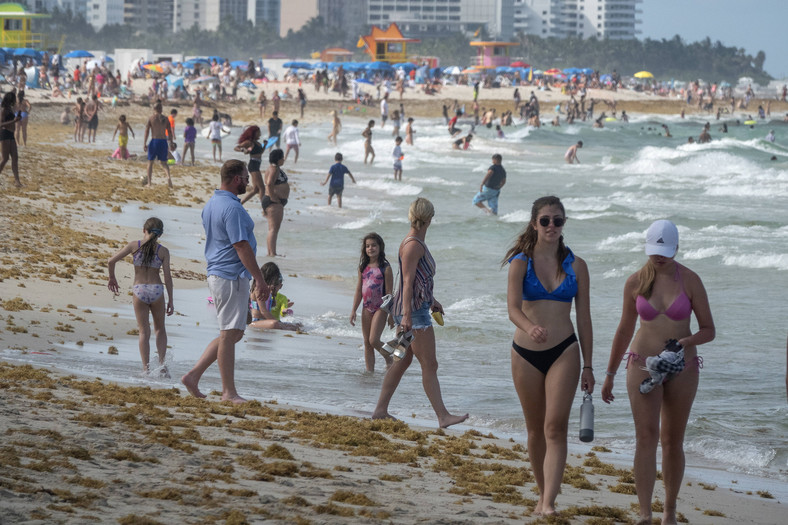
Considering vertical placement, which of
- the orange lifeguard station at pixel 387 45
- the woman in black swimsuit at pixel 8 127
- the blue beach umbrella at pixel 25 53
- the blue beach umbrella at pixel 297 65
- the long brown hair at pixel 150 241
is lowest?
the long brown hair at pixel 150 241

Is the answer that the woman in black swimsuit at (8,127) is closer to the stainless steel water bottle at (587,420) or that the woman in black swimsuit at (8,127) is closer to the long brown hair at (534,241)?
the long brown hair at (534,241)

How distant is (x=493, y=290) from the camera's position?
1470 cm

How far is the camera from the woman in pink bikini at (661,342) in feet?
16.4

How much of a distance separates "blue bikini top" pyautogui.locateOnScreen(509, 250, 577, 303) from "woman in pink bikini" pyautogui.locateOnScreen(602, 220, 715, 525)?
0.84 feet

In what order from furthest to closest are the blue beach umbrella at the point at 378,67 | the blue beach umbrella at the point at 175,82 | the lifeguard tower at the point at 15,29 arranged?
the blue beach umbrella at the point at 378,67 → the lifeguard tower at the point at 15,29 → the blue beach umbrella at the point at 175,82

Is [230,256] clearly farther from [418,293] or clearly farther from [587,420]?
[587,420]

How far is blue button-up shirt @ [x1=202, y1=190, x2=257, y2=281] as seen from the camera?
6828mm

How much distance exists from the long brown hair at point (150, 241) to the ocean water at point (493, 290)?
2.88ft

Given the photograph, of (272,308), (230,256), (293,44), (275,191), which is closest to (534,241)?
(230,256)

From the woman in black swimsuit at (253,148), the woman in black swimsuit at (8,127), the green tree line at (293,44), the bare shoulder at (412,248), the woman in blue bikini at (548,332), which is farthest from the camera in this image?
the green tree line at (293,44)

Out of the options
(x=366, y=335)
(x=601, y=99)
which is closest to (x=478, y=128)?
(x=601, y=99)

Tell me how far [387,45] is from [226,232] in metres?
101

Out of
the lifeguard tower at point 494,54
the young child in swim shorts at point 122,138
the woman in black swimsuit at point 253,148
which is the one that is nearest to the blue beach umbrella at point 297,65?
the lifeguard tower at point 494,54

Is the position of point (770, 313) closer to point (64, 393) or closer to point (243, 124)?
point (64, 393)
